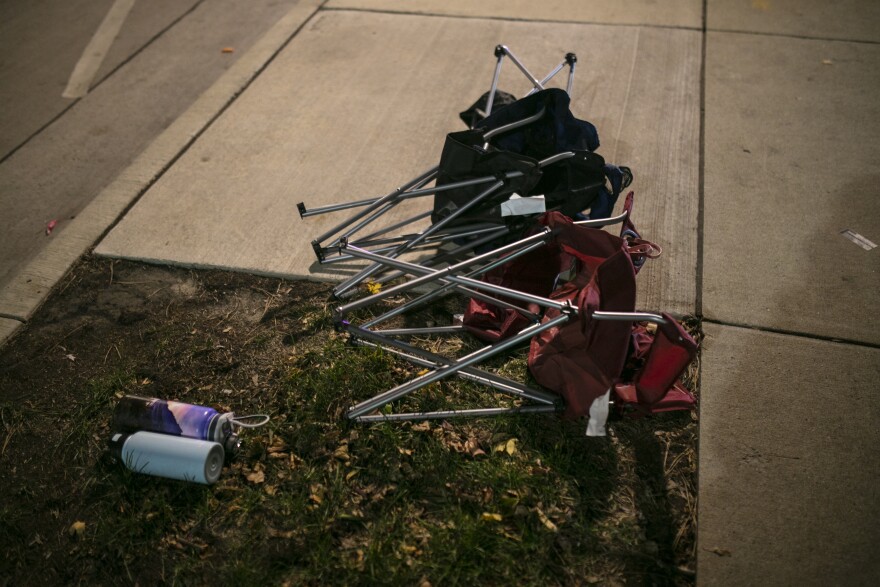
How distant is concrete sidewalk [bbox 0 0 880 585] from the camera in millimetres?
2695

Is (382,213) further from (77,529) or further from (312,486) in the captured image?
(77,529)

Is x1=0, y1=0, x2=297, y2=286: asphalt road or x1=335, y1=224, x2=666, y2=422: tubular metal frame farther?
x1=0, y1=0, x2=297, y2=286: asphalt road

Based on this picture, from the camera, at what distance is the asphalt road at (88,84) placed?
4.32m

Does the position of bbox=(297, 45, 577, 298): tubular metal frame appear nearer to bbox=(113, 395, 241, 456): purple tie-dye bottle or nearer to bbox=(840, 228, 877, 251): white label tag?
bbox=(113, 395, 241, 456): purple tie-dye bottle

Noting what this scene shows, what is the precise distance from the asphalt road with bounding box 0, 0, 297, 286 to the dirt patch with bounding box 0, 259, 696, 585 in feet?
4.31

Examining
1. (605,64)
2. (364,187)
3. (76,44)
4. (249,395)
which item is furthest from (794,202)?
(76,44)

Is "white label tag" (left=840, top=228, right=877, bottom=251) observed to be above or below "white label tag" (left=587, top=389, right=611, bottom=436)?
below

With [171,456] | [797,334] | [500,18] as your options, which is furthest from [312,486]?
[500,18]

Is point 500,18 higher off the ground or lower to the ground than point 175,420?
higher

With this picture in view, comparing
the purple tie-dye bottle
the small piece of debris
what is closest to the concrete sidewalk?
the purple tie-dye bottle

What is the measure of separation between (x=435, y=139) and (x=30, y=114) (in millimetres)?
3200

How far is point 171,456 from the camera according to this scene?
269 centimetres

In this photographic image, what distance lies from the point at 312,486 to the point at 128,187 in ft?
8.78

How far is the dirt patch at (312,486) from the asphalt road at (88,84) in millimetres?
1314
